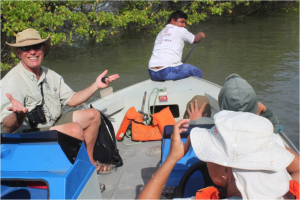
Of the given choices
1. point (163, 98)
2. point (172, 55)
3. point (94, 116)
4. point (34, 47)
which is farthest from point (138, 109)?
point (34, 47)

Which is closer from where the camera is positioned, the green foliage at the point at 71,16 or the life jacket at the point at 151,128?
the life jacket at the point at 151,128

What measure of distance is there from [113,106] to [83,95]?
0.61 m

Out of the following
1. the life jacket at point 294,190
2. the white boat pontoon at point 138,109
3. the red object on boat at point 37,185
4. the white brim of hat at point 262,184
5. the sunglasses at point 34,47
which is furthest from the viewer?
the sunglasses at point 34,47

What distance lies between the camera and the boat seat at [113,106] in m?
3.04

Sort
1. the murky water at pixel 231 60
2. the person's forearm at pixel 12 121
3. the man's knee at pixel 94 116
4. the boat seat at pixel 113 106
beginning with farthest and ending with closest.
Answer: the murky water at pixel 231 60
the boat seat at pixel 113 106
the man's knee at pixel 94 116
the person's forearm at pixel 12 121

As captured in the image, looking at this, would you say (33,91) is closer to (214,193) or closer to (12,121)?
(12,121)

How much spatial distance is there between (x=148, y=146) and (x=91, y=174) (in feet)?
4.11

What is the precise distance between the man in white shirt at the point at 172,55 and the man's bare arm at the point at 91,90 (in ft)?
5.06

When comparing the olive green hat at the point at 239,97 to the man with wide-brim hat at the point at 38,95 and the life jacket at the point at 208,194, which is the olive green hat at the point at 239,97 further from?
the man with wide-brim hat at the point at 38,95

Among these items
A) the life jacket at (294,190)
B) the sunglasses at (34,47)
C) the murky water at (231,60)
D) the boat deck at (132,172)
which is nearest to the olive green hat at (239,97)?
the life jacket at (294,190)

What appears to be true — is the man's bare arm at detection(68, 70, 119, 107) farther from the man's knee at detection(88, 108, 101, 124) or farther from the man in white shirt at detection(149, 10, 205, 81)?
the man in white shirt at detection(149, 10, 205, 81)

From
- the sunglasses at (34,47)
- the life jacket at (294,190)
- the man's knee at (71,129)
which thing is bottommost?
the man's knee at (71,129)

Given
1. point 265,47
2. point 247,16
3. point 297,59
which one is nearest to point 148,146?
point 297,59

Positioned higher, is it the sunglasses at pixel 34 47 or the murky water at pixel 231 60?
the sunglasses at pixel 34 47
